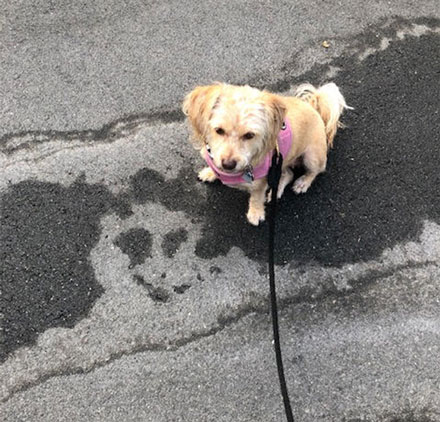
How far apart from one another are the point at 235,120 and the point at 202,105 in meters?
0.24

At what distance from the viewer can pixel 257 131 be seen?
114 inches

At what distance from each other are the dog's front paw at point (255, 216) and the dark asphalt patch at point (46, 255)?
1.01 meters

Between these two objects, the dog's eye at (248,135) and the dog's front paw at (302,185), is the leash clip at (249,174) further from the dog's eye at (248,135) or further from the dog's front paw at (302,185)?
the dog's front paw at (302,185)

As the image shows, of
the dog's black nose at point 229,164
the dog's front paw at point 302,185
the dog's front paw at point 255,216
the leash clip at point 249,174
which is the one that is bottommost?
the dog's front paw at point 255,216

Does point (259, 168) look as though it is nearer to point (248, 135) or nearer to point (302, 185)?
point (248, 135)

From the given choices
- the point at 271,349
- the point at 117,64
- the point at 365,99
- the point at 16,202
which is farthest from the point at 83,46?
the point at 271,349

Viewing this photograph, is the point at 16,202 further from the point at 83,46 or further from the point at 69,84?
the point at 83,46

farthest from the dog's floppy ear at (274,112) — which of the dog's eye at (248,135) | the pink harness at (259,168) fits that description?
the pink harness at (259,168)

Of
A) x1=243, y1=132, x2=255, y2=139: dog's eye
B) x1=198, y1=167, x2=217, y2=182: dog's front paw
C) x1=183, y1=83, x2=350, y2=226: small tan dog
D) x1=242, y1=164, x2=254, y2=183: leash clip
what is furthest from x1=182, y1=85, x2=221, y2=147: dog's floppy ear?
x1=198, y1=167, x2=217, y2=182: dog's front paw

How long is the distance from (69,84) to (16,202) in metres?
1.18

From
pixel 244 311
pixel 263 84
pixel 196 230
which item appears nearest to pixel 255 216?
pixel 196 230

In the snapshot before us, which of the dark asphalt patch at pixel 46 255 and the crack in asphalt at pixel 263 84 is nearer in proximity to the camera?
the dark asphalt patch at pixel 46 255

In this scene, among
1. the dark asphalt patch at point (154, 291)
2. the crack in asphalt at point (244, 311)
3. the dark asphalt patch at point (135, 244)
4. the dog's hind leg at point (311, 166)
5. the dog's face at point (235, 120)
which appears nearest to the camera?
the dog's face at point (235, 120)

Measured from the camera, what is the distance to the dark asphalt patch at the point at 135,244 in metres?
3.53
